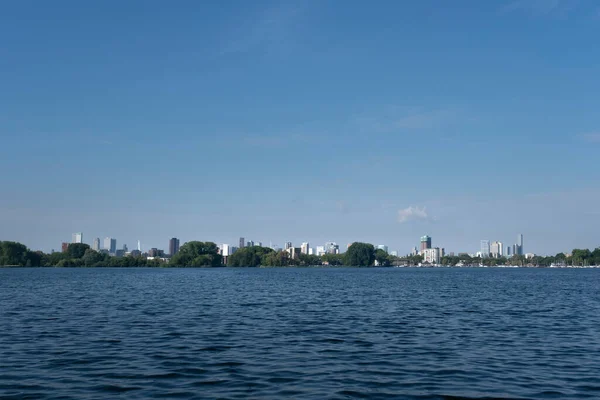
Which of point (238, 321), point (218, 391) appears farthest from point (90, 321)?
point (218, 391)

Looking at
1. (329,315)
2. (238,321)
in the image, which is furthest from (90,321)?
(329,315)

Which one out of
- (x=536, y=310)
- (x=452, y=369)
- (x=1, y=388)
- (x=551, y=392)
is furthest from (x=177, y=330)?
(x=536, y=310)

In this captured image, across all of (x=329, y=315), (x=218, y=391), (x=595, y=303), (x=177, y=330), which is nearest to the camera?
(x=218, y=391)

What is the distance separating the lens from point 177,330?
100 ft

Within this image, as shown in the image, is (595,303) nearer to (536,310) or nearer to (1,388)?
(536,310)


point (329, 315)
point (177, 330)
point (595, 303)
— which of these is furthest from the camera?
point (595, 303)

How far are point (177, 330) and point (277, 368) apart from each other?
11611mm

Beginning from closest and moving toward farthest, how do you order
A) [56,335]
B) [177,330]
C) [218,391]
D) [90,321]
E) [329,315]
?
[218,391], [56,335], [177,330], [90,321], [329,315]

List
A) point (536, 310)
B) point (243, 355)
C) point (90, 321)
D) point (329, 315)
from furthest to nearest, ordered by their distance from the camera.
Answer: point (536, 310), point (329, 315), point (90, 321), point (243, 355)

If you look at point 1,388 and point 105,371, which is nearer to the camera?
point 1,388

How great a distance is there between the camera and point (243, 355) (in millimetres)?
23156

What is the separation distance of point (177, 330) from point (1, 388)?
13.6 metres

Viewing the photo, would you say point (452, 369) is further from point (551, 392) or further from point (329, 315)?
point (329, 315)

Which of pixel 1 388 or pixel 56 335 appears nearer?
pixel 1 388
